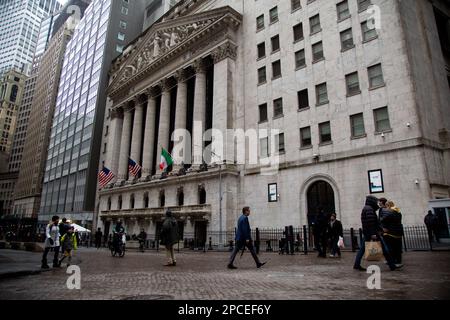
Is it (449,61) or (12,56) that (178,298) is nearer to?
(449,61)

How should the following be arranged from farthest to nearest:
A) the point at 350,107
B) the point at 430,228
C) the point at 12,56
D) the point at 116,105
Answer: the point at 12,56 < the point at 116,105 < the point at 350,107 < the point at 430,228

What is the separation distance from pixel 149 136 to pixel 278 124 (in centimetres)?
2187

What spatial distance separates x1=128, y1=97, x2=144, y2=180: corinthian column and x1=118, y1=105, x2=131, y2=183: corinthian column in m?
3.18

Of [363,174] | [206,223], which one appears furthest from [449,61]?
[206,223]

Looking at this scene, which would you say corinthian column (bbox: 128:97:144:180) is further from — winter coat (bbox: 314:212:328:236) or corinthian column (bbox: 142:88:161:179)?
winter coat (bbox: 314:212:328:236)

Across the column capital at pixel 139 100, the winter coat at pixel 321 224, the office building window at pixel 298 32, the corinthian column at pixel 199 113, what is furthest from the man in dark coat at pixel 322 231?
the column capital at pixel 139 100

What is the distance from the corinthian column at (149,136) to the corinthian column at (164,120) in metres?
2.07

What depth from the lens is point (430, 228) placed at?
1839cm

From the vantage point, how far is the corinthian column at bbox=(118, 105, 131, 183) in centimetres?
Answer: 5044

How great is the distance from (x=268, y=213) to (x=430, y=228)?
13794mm

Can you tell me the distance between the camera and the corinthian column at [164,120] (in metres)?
42.2

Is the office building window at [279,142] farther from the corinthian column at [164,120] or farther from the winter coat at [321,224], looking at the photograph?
the corinthian column at [164,120]

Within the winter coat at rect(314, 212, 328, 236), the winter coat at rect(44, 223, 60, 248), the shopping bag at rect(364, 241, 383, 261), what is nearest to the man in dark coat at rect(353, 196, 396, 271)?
the shopping bag at rect(364, 241, 383, 261)

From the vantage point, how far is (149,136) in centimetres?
4550
